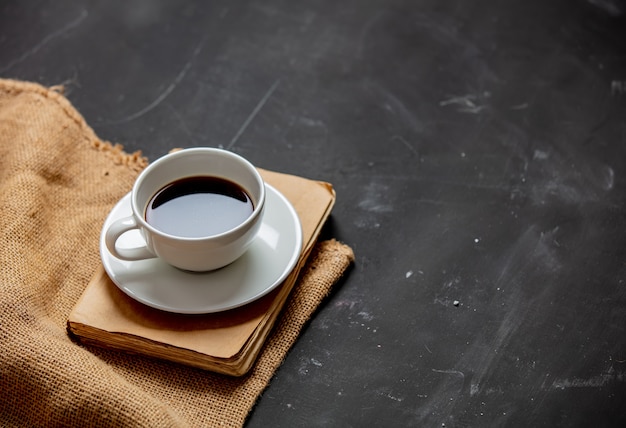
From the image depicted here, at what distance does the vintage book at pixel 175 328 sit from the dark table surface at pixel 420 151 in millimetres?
64

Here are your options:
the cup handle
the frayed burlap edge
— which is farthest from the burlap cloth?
the cup handle

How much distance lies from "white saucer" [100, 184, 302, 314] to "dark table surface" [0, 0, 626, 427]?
0.10m

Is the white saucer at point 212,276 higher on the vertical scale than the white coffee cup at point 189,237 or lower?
lower

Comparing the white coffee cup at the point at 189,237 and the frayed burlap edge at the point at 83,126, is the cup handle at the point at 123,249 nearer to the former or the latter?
the white coffee cup at the point at 189,237

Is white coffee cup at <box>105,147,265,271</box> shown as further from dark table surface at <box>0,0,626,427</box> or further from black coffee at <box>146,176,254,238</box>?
dark table surface at <box>0,0,626,427</box>

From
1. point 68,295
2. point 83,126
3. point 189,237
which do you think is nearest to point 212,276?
point 189,237

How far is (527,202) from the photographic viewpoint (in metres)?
1.05

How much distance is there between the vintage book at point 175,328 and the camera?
0.83m

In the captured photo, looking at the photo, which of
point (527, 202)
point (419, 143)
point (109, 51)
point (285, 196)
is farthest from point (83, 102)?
point (527, 202)

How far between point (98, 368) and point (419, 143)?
0.57 metres

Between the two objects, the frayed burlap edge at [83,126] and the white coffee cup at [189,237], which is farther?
the frayed burlap edge at [83,126]

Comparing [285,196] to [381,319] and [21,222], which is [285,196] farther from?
[21,222]

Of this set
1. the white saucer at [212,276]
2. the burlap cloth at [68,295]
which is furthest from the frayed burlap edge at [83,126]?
the white saucer at [212,276]

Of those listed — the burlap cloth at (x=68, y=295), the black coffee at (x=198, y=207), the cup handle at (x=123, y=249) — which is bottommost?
the burlap cloth at (x=68, y=295)
